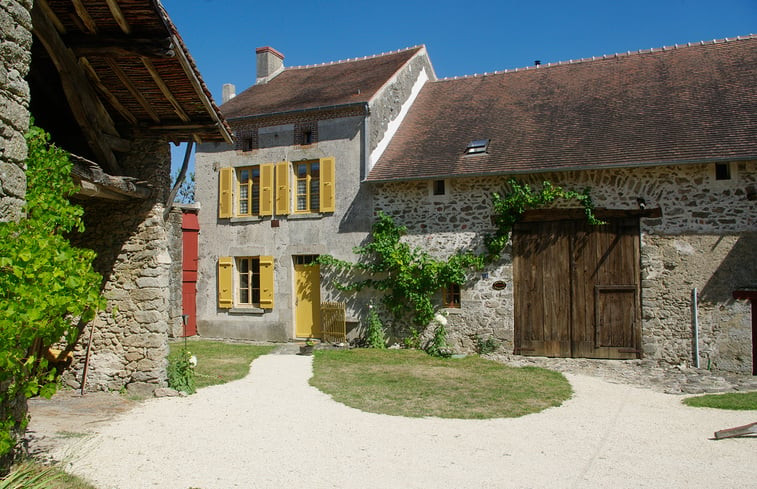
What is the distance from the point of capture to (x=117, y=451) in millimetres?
5543

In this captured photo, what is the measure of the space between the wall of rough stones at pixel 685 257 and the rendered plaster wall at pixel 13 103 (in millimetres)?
9027

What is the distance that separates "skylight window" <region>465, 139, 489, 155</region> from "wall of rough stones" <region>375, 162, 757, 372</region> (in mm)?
843

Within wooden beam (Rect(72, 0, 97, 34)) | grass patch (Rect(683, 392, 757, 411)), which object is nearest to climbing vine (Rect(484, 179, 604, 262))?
grass patch (Rect(683, 392, 757, 411))

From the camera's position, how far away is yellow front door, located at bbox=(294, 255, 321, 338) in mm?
13914

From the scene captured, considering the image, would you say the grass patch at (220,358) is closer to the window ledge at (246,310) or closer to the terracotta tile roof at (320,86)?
the window ledge at (246,310)

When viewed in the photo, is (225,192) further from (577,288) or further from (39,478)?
(39,478)

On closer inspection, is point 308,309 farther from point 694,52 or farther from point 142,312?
point 694,52

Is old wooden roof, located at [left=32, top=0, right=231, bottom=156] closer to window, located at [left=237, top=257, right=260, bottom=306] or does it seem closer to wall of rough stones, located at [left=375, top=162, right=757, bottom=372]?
wall of rough stones, located at [left=375, top=162, right=757, bottom=372]

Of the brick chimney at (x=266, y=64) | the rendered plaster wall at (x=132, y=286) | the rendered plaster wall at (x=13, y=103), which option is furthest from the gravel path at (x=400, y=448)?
the brick chimney at (x=266, y=64)

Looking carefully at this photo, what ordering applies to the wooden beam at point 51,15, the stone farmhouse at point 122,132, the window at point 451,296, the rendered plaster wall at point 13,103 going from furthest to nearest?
1. the window at point 451,296
2. the stone farmhouse at point 122,132
3. the wooden beam at point 51,15
4. the rendered plaster wall at point 13,103

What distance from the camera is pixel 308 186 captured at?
1409 centimetres

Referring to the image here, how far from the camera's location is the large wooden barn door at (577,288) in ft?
36.7

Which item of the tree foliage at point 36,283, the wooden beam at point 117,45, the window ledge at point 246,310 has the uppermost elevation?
the wooden beam at point 117,45

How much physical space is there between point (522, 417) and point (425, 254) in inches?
224
